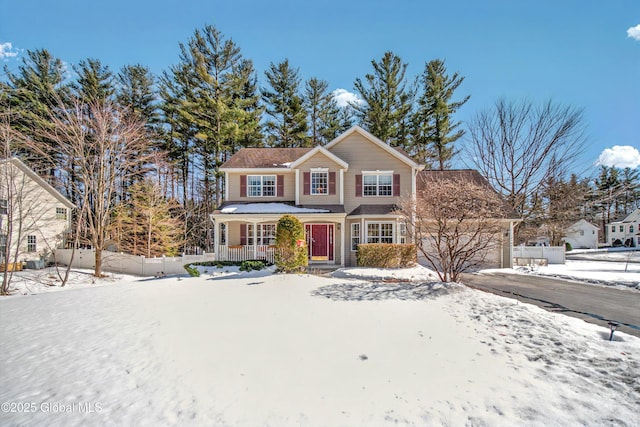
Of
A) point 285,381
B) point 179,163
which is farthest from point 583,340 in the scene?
point 179,163

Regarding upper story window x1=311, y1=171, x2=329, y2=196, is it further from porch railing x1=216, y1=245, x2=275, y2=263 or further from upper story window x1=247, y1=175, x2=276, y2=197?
porch railing x1=216, y1=245, x2=275, y2=263

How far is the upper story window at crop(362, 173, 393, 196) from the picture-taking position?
51.9ft

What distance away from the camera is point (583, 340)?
181 inches

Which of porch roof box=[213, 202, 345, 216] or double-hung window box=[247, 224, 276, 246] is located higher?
porch roof box=[213, 202, 345, 216]

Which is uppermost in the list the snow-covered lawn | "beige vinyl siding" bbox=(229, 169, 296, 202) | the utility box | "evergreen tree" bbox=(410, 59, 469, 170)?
"evergreen tree" bbox=(410, 59, 469, 170)

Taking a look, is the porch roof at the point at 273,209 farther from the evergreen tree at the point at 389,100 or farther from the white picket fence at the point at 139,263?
the evergreen tree at the point at 389,100

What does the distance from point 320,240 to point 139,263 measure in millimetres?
10278

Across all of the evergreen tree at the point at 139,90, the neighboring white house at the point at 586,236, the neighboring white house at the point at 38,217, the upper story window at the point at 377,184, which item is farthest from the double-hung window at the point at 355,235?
the neighboring white house at the point at 586,236

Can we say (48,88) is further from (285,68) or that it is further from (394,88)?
(394,88)

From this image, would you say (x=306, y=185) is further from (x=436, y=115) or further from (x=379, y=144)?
(x=436, y=115)

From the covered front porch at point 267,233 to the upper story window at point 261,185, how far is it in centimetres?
124

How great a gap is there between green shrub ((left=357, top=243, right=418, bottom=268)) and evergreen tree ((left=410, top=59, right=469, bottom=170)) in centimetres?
1425

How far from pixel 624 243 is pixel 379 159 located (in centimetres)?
4730

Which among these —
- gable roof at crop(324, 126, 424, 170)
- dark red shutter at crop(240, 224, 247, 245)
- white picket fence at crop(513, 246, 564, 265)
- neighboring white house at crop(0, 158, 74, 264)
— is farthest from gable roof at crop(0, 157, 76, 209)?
white picket fence at crop(513, 246, 564, 265)
